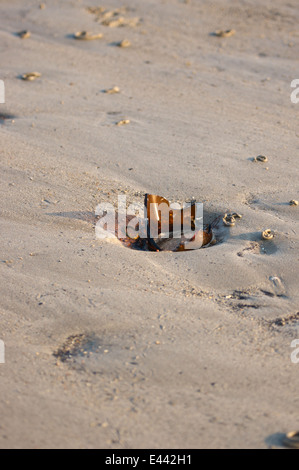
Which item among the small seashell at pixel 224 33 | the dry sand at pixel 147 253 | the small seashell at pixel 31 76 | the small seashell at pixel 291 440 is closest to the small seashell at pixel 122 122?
the dry sand at pixel 147 253

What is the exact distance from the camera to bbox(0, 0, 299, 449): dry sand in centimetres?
196

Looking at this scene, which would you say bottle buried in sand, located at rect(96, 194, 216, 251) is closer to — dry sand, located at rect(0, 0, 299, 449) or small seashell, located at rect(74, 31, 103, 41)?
dry sand, located at rect(0, 0, 299, 449)

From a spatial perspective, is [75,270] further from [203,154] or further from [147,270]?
[203,154]

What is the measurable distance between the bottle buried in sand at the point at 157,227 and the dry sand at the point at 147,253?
0.11 m

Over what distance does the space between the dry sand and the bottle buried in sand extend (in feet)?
0.37

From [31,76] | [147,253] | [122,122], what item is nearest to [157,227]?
[147,253]

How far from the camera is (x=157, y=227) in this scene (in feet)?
9.91

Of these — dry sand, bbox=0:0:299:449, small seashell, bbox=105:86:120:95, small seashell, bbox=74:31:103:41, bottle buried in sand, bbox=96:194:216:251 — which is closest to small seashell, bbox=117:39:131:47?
dry sand, bbox=0:0:299:449

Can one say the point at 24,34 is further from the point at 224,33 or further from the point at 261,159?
the point at 261,159

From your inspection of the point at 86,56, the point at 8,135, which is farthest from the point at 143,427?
the point at 86,56

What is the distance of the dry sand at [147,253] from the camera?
6.42 feet

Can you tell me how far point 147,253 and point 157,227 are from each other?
8.9 inches

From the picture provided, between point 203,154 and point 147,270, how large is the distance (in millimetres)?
1464

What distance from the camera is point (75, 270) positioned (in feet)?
8.76
